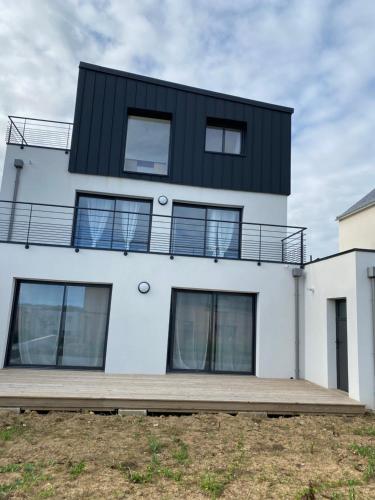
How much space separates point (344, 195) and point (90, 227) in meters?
10.4

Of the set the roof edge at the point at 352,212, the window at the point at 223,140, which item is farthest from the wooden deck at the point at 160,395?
the window at the point at 223,140

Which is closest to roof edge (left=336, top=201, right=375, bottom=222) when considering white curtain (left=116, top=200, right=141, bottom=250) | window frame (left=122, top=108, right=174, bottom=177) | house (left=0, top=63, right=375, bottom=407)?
house (left=0, top=63, right=375, bottom=407)

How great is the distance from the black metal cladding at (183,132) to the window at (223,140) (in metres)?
0.24

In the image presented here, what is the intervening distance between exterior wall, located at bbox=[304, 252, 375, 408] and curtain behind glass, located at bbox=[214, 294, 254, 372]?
4.20 ft

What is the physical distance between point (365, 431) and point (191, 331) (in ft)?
12.8

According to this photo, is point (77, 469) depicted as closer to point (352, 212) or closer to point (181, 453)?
point (181, 453)

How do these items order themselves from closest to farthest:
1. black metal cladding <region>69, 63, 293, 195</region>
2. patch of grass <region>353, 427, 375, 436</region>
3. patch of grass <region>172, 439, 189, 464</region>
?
patch of grass <region>172, 439, 189, 464</region> < patch of grass <region>353, 427, 375, 436</region> < black metal cladding <region>69, 63, 293, 195</region>

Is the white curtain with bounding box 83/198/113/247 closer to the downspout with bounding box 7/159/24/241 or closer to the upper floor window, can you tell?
A: the downspout with bounding box 7/159/24/241

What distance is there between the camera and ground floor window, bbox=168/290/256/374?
782 centimetres

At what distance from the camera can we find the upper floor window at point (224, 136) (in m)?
10.0

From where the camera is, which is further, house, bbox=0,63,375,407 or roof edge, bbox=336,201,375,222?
roof edge, bbox=336,201,375,222

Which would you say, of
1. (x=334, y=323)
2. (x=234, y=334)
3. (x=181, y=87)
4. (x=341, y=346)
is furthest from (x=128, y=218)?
(x=341, y=346)

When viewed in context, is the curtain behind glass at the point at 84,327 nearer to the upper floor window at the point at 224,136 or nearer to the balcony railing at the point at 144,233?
the balcony railing at the point at 144,233

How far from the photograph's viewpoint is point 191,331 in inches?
310
